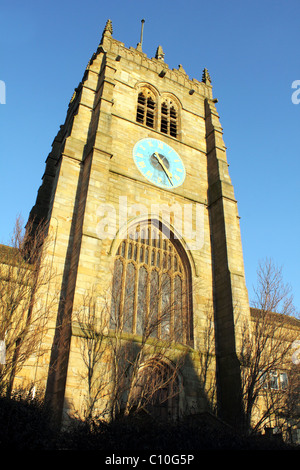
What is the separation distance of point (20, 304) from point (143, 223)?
6.47 metres

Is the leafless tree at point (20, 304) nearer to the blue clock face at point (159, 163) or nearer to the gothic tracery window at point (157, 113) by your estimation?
the blue clock face at point (159, 163)

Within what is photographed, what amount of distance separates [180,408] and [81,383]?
383 cm

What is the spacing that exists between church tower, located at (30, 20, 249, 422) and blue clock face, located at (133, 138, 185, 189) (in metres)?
0.06

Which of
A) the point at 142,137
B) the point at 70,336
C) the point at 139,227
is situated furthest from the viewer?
the point at 142,137

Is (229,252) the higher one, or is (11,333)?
(229,252)

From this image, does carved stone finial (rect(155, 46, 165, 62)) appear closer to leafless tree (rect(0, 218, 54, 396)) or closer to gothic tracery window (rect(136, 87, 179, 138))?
gothic tracery window (rect(136, 87, 179, 138))

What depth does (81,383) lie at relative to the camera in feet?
34.0

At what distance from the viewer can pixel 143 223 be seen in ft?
51.1

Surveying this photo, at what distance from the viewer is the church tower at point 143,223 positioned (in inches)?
496

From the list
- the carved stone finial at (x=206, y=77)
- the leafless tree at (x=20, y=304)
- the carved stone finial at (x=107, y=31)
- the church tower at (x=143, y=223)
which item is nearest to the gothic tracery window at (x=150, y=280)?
the church tower at (x=143, y=223)

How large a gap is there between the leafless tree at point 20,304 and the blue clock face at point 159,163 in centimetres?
642
